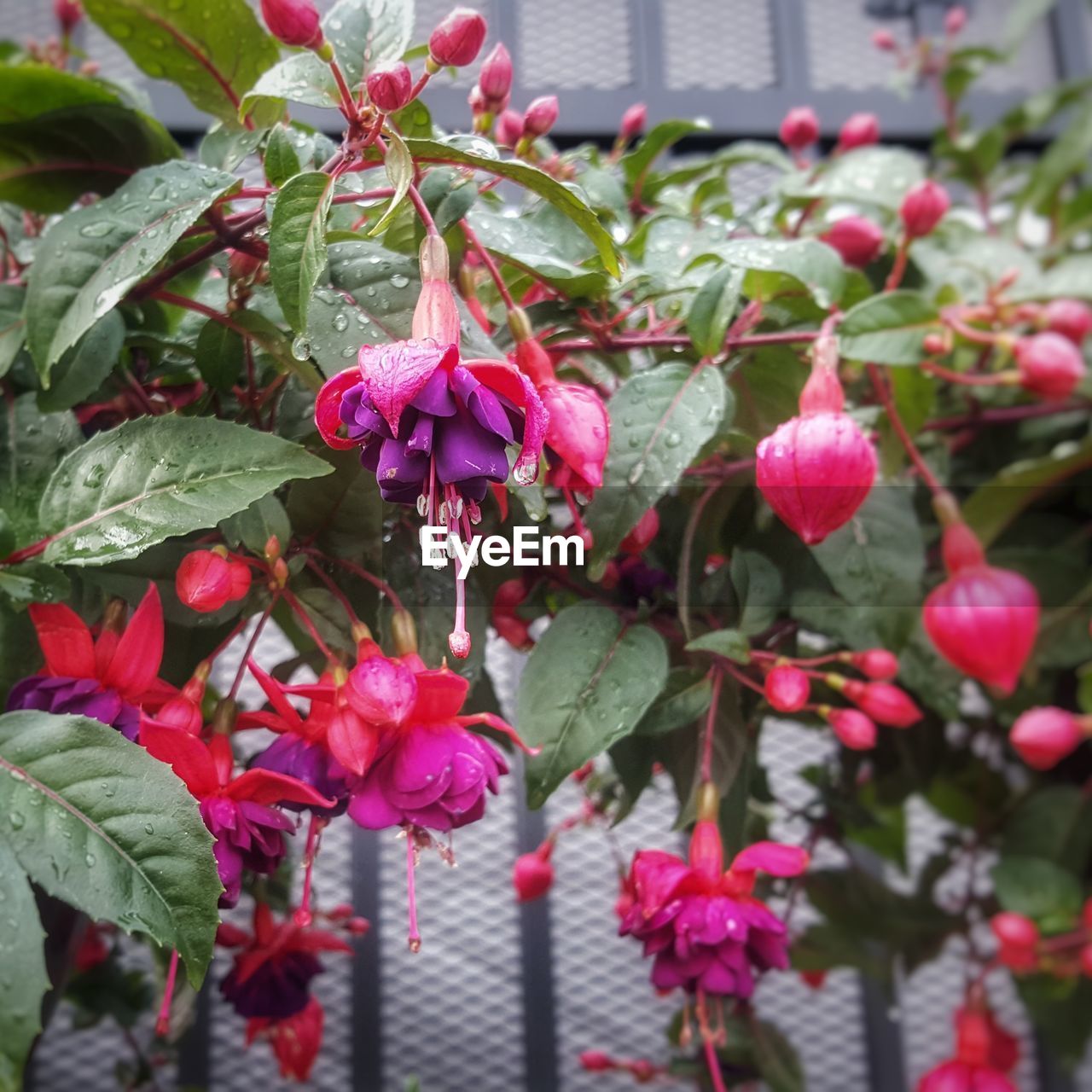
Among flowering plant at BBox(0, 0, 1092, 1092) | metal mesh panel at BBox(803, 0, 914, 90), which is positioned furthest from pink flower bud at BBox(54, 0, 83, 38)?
metal mesh panel at BBox(803, 0, 914, 90)

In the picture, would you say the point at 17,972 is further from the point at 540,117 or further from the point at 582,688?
the point at 540,117

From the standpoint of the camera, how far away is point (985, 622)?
0.51 m

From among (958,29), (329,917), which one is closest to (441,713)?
(329,917)

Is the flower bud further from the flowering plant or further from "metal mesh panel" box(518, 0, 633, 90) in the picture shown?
"metal mesh panel" box(518, 0, 633, 90)

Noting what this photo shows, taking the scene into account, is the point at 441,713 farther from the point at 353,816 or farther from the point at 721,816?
the point at 721,816

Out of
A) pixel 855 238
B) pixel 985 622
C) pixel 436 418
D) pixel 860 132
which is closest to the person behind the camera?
pixel 436 418

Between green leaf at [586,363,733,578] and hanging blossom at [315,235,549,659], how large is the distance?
0.35 feet

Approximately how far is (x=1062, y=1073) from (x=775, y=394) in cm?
78

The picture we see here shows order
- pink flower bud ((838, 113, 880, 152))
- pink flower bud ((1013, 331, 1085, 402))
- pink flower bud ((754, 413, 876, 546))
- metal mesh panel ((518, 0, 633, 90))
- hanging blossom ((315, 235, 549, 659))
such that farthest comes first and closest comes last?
metal mesh panel ((518, 0, 633, 90)), pink flower bud ((838, 113, 880, 152)), pink flower bud ((1013, 331, 1085, 402)), pink flower bud ((754, 413, 876, 546)), hanging blossom ((315, 235, 549, 659))

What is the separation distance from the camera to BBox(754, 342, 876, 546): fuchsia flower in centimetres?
39

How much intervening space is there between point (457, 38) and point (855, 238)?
333 millimetres

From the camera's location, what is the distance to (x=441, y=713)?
1.20ft

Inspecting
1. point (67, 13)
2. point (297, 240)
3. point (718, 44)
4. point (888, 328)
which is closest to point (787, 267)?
point (888, 328)

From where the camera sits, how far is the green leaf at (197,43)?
0.45 metres
